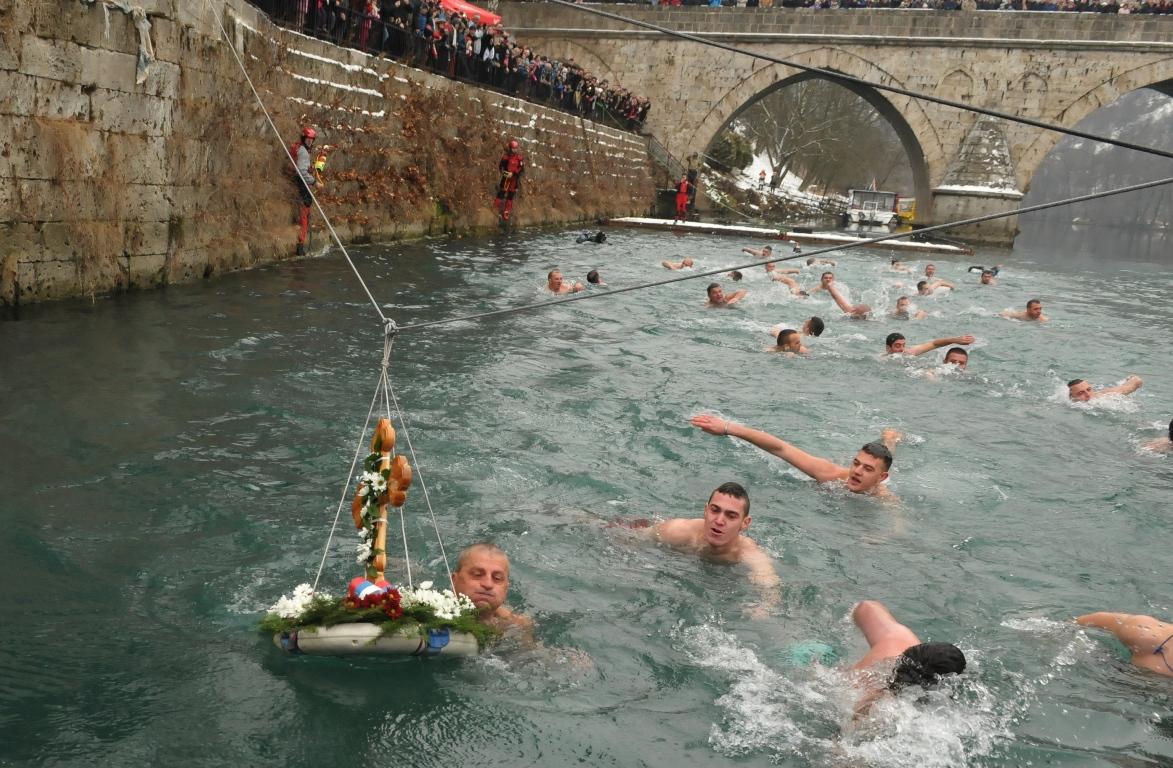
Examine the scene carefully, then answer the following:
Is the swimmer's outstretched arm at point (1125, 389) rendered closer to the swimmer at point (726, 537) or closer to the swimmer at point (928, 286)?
the swimmer at point (726, 537)

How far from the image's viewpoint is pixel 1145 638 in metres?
4.69

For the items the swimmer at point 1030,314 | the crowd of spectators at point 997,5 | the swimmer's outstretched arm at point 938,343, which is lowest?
the swimmer's outstretched arm at point 938,343

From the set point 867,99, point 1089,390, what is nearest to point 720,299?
point 1089,390

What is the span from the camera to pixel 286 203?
1402 cm

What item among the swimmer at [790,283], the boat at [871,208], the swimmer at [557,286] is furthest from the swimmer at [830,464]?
the boat at [871,208]

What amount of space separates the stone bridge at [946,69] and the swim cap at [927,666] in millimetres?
31799

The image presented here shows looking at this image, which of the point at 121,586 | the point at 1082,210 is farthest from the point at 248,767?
the point at 1082,210

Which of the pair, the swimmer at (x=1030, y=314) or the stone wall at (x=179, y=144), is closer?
the stone wall at (x=179, y=144)

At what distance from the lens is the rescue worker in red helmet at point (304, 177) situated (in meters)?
13.4

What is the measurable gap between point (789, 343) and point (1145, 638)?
23.0 ft

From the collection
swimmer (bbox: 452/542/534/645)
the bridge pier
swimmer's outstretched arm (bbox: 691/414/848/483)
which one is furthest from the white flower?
the bridge pier

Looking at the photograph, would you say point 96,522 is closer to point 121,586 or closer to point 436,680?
point 121,586

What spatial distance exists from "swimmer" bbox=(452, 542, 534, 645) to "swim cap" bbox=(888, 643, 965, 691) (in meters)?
1.55

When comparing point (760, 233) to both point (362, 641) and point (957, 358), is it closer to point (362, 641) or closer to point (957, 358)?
point (957, 358)
